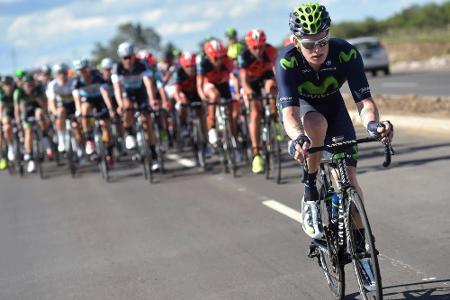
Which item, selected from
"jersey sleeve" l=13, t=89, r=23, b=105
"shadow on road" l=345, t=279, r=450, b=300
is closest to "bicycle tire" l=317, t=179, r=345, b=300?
"shadow on road" l=345, t=279, r=450, b=300

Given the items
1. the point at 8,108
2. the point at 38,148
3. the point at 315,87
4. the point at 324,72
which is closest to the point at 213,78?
the point at 38,148

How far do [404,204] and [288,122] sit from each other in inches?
159

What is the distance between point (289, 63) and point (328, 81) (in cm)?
34

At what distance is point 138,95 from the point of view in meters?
14.7

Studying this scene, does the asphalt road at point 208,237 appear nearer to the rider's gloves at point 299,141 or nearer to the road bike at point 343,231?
the road bike at point 343,231

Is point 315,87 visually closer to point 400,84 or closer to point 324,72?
point 324,72

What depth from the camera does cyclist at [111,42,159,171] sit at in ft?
46.2

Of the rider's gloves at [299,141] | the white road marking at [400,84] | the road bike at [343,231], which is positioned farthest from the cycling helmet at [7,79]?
the white road marking at [400,84]

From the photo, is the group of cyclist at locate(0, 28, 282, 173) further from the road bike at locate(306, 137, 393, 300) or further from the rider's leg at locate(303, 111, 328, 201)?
the road bike at locate(306, 137, 393, 300)

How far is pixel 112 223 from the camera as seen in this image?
10117 millimetres

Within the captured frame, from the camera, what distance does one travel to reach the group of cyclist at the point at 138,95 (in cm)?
1223

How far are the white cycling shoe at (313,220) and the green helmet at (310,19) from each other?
118 centimetres

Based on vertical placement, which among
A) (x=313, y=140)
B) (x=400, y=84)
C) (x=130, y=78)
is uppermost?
(x=130, y=78)

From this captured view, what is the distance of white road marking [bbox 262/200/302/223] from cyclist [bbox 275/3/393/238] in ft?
10.2
